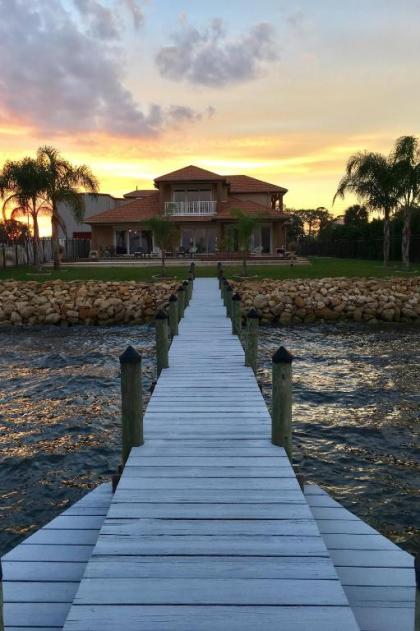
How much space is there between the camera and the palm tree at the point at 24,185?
104 ft

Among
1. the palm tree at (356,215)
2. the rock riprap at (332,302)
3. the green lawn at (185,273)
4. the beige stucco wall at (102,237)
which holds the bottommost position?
the rock riprap at (332,302)

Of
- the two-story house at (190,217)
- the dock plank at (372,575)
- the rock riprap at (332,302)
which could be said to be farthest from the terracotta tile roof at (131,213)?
the dock plank at (372,575)

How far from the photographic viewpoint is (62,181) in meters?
32.8

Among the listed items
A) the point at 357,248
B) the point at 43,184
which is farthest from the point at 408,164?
the point at 43,184

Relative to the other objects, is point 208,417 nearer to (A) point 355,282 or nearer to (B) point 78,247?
(A) point 355,282

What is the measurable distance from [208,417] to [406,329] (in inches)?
612

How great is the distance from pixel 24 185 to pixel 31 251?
12389mm

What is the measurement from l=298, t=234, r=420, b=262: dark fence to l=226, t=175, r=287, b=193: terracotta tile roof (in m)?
9.68

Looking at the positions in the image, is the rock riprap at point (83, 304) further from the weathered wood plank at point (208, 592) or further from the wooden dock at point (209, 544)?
the weathered wood plank at point (208, 592)

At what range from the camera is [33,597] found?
405cm

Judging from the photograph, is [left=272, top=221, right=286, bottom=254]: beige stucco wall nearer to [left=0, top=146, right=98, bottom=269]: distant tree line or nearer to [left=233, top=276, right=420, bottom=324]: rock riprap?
[left=0, top=146, right=98, bottom=269]: distant tree line

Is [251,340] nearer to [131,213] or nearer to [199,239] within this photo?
[199,239]

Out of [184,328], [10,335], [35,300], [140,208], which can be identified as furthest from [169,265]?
[184,328]

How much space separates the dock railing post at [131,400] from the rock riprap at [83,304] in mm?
16252
